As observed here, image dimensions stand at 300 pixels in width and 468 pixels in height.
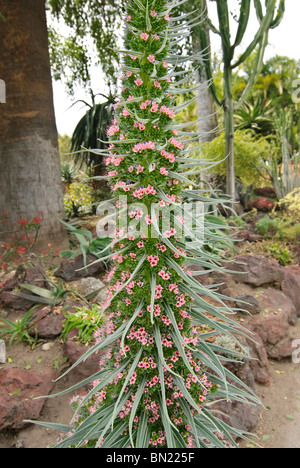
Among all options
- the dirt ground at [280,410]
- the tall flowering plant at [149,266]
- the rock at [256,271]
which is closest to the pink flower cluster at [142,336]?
the tall flowering plant at [149,266]

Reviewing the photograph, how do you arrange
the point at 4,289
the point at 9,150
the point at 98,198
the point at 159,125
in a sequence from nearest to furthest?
the point at 159,125 < the point at 4,289 < the point at 9,150 < the point at 98,198

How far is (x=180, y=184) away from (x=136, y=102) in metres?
0.38

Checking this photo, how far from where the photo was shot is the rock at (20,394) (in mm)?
2579

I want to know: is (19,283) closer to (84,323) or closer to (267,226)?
(84,323)

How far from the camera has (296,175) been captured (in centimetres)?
788

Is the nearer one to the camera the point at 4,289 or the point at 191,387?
the point at 191,387

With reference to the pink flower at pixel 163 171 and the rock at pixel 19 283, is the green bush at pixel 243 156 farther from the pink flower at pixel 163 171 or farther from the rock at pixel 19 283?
the pink flower at pixel 163 171

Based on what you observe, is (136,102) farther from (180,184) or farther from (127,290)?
(127,290)

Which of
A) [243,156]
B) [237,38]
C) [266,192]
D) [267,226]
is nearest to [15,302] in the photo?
[267,226]

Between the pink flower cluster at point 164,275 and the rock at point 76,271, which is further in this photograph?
the rock at point 76,271

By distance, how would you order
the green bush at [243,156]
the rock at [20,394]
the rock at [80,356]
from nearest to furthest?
the rock at [20,394]
the rock at [80,356]
the green bush at [243,156]

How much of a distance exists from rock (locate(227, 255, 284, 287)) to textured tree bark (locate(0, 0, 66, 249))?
222 centimetres

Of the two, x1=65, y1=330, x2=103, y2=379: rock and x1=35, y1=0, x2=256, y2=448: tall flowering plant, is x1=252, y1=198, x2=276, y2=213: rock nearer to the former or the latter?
x1=65, y1=330, x2=103, y2=379: rock
